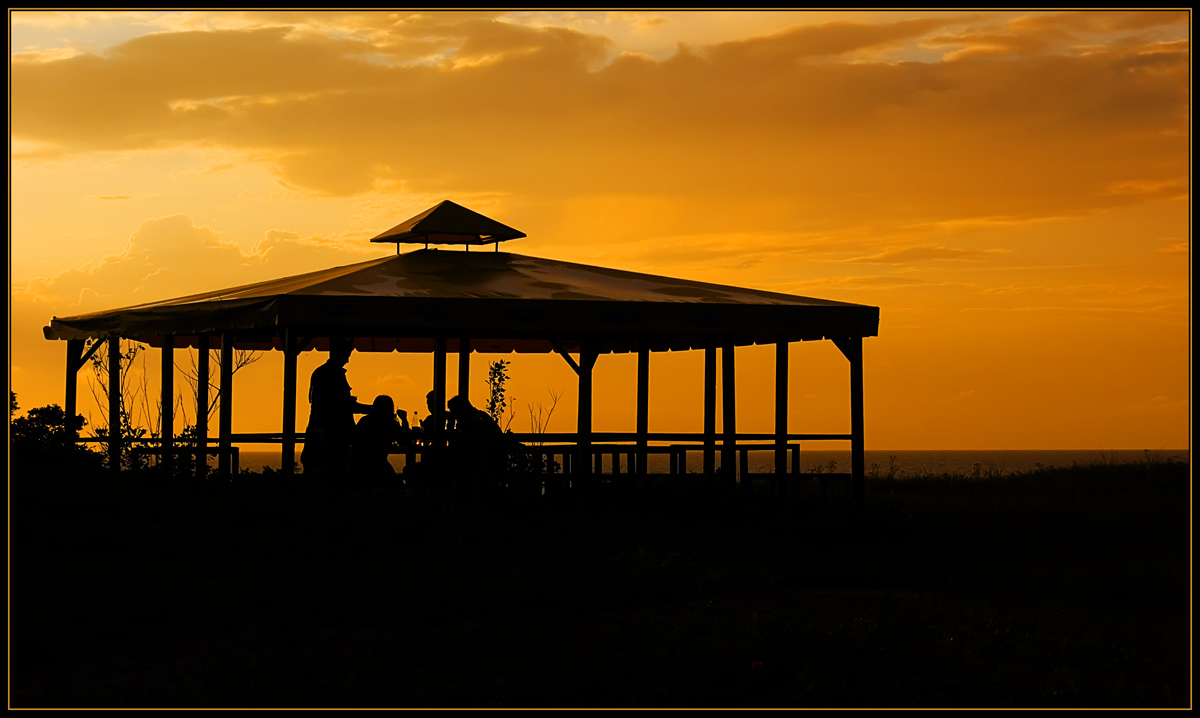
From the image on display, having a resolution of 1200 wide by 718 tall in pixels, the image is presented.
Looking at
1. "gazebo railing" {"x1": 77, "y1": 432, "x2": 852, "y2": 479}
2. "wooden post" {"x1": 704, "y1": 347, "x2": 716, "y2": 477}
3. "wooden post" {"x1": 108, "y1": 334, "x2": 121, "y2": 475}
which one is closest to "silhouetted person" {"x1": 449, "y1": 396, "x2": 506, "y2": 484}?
"gazebo railing" {"x1": 77, "y1": 432, "x2": 852, "y2": 479}

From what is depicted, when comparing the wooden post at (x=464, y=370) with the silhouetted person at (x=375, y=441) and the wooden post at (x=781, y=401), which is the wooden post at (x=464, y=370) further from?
the wooden post at (x=781, y=401)

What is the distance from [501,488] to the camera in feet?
47.8

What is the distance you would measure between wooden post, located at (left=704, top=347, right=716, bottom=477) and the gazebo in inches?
1.0

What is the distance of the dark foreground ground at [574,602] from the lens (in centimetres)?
905

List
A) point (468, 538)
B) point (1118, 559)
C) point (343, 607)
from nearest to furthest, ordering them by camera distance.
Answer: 1. point (343, 607)
2. point (468, 538)
3. point (1118, 559)

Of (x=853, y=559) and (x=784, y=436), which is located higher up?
(x=784, y=436)

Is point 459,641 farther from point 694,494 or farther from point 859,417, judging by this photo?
point 859,417

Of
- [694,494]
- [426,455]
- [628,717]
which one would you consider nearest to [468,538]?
[426,455]

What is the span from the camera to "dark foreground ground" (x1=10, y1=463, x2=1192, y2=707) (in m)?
9.05

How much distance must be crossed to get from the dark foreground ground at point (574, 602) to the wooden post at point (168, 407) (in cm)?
210

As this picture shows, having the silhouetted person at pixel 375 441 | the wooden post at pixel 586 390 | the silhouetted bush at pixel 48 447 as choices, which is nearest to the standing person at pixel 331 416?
the silhouetted person at pixel 375 441

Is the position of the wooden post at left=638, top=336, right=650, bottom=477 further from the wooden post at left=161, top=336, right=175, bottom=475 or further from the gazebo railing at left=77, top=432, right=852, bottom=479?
the wooden post at left=161, top=336, right=175, bottom=475

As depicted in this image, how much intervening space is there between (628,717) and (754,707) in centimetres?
84

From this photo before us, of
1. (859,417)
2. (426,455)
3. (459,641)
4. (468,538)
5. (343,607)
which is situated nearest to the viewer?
(459,641)
